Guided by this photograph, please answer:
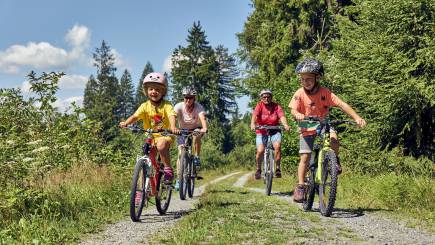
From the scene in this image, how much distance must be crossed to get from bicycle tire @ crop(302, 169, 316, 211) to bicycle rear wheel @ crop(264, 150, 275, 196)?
2922 millimetres

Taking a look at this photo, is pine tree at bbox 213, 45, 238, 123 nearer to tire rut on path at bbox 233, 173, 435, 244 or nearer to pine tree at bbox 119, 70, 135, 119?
pine tree at bbox 119, 70, 135, 119

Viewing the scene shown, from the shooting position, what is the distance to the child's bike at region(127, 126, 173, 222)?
20.5ft

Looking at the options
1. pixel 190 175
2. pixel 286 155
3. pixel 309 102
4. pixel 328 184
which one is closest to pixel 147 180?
pixel 328 184

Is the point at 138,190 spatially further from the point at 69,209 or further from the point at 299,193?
the point at 299,193

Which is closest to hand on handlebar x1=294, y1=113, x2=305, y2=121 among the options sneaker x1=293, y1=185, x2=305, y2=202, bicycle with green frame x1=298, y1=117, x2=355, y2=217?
bicycle with green frame x1=298, y1=117, x2=355, y2=217

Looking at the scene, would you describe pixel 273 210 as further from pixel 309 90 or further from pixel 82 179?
pixel 82 179

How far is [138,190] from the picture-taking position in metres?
6.30

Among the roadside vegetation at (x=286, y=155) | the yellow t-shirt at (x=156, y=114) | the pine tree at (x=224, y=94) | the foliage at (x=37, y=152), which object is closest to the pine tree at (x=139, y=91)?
the pine tree at (x=224, y=94)

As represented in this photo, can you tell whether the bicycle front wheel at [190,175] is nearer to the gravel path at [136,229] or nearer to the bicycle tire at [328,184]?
the gravel path at [136,229]

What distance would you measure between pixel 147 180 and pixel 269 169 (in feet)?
14.9

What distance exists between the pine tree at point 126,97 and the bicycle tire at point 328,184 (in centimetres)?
9418

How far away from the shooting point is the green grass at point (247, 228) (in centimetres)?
478

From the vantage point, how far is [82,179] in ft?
30.2

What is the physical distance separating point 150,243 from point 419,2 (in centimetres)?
1044
